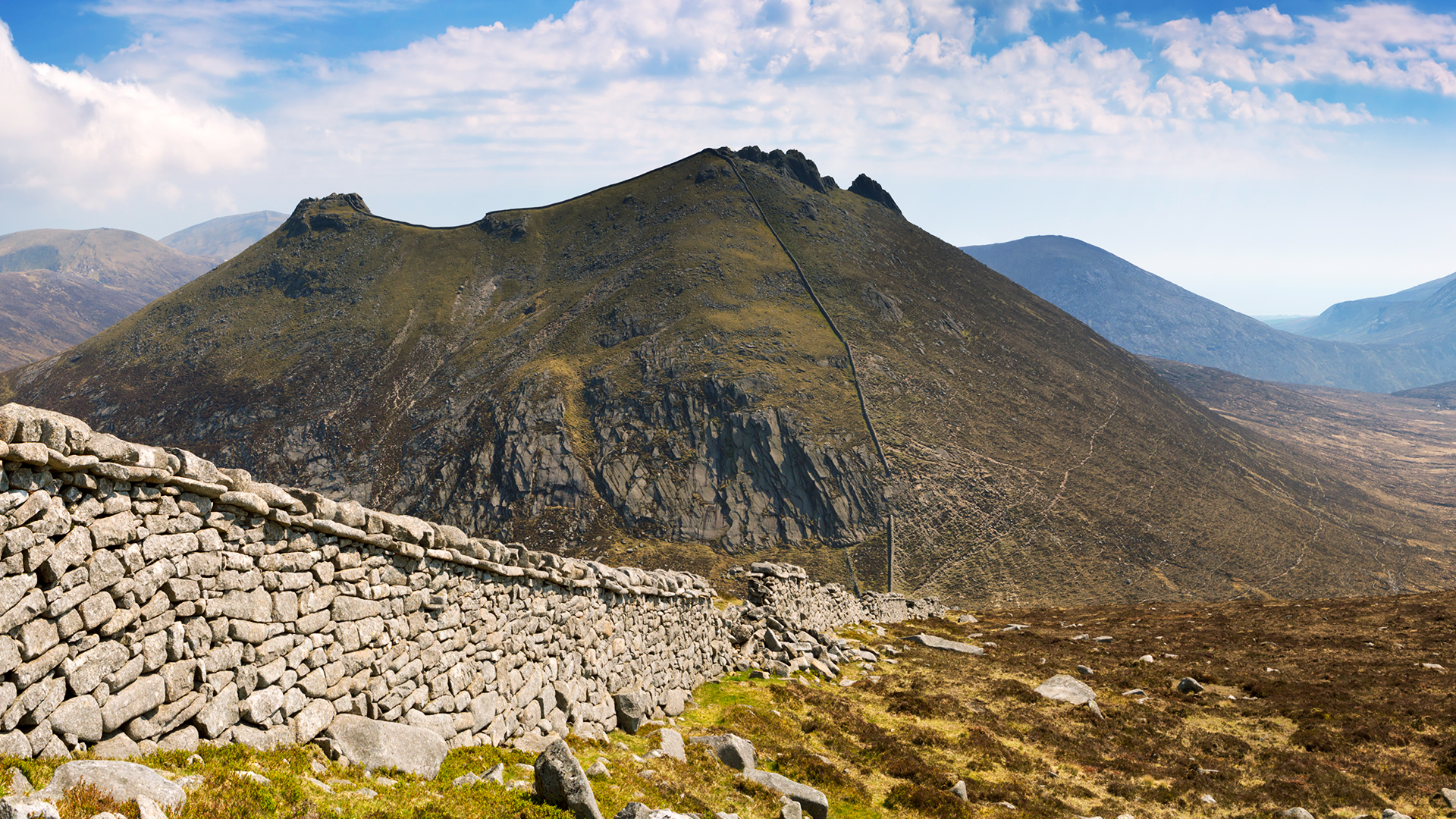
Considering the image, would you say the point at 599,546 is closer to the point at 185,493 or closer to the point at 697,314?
the point at 697,314

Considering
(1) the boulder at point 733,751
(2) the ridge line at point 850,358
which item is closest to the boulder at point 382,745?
(1) the boulder at point 733,751

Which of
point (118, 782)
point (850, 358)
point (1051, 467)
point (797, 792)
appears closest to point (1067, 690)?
point (797, 792)

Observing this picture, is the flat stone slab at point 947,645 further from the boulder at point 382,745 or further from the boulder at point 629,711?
the boulder at point 382,745

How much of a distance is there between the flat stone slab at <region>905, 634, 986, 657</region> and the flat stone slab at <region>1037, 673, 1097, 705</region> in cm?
643

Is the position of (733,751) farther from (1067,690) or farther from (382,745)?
(1067,690)

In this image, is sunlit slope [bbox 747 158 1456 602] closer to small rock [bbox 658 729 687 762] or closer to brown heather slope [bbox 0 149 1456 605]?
brown heather slope [bbox 0 149 1456 605]

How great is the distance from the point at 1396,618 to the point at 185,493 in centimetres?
4823

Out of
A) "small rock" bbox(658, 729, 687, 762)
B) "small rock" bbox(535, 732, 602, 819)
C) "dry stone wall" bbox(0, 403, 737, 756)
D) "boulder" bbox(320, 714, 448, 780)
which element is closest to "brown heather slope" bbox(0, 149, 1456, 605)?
"small rock" bbox(658, 729, 687, 762)

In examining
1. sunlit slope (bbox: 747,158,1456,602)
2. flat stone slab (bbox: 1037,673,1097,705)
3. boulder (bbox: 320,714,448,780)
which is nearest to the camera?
boulder (bbox: 320,714,448,780)

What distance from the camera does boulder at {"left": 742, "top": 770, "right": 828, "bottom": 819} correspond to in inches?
535

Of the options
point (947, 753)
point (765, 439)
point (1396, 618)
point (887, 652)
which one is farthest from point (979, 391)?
point (947, 753)

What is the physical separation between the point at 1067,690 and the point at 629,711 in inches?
667

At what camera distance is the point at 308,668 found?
10.0 metres

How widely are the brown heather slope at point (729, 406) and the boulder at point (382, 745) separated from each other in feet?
229
